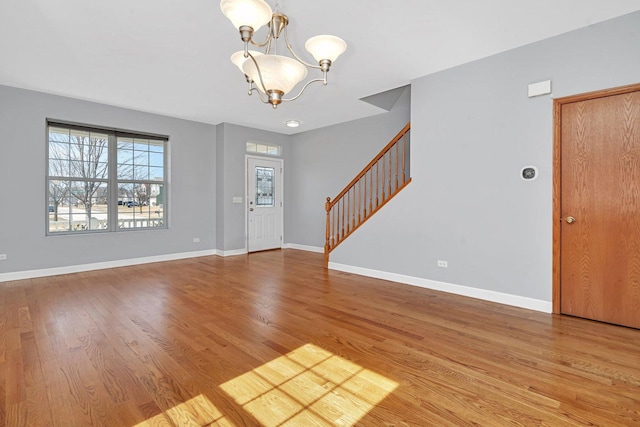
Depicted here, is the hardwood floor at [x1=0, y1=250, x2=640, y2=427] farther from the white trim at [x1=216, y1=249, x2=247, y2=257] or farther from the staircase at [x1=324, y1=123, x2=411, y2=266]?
the white trim at [x1=216, y1=249, x2=247, y2=257]

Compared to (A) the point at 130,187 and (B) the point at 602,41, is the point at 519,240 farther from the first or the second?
(A) the point at 130,187

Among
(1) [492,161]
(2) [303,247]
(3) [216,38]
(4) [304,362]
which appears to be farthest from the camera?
(2) [303,247]

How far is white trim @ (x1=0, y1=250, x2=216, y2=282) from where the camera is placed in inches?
175

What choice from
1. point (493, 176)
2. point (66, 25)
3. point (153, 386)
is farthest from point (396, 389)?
point (66, 25)

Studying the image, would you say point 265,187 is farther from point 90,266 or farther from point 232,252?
point 90,266

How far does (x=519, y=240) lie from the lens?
3.37m

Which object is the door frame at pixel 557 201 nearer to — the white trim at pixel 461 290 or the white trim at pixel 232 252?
the white trim at pixel 461 290

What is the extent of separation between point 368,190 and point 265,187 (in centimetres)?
252

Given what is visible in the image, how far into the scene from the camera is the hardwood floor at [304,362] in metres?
1.66

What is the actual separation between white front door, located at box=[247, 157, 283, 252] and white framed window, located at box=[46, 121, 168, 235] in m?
1.70

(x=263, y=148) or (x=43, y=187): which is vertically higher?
(x=263, y=148)

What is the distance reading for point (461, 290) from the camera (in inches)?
149

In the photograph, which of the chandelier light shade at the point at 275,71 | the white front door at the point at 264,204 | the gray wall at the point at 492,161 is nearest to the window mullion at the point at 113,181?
the white front door at the point at 264,204

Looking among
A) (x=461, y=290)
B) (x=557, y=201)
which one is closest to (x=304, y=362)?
(x=461, y=290)
